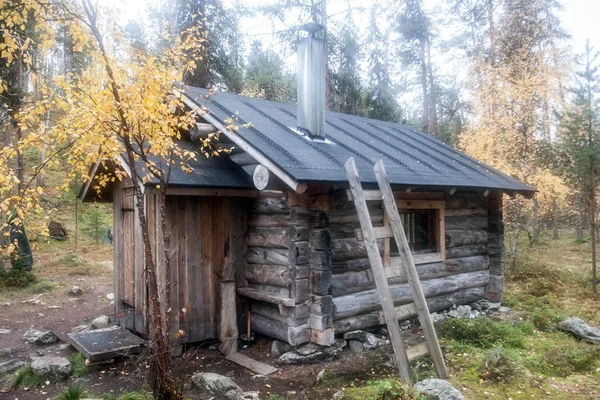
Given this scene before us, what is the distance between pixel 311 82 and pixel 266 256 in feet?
10.8

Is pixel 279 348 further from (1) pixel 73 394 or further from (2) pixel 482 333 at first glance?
(2) pixel 482 333

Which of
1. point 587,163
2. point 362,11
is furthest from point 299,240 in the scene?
point 362,11

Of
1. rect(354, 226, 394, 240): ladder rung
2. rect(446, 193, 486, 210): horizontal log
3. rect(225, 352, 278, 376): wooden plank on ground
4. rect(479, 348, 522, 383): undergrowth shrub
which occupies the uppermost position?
rect(446, 193, 486, 210): horizontal log

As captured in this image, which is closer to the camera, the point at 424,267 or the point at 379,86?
the point at 424,267

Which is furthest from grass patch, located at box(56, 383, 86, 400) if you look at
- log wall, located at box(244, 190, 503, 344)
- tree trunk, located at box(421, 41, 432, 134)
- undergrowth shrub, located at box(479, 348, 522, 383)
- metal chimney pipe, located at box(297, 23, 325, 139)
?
tree trunk, located at box(421, 41, 432, 134)

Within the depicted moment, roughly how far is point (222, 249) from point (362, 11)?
45.0 ft

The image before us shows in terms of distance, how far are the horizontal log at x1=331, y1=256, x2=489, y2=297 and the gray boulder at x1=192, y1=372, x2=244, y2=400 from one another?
2.30 meters

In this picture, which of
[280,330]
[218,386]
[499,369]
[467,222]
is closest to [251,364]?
[280,330]

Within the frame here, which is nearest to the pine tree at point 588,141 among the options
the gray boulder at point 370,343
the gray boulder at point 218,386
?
the gray boulder at point 370,343

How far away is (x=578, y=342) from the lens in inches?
299

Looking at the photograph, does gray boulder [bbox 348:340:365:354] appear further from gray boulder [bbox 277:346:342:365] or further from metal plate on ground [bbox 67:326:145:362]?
metal plate on ground [bbox 67:326:145:362]

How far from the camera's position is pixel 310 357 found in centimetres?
663

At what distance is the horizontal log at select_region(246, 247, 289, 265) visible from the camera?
7.07 meters

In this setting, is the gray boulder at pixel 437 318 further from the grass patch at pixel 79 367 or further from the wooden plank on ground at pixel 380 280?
the grass patch at pixel 79 367
